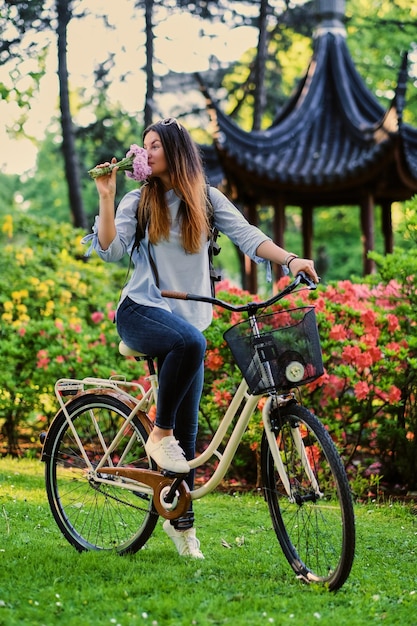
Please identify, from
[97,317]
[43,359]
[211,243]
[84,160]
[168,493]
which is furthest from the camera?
[84,160]

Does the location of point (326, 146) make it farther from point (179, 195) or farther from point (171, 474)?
point (171, 474)

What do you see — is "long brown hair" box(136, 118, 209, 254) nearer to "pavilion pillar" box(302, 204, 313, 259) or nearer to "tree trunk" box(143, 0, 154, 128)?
"pavilion pillar" box(302, 204, 313, 259)

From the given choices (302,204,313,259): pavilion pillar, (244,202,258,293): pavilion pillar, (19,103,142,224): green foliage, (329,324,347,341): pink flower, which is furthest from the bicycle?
(19,103,142,224): green foliage

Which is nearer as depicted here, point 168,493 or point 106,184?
point 106,184

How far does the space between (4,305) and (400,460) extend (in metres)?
3.76

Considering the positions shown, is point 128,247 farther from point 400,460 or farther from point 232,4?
point 232,4

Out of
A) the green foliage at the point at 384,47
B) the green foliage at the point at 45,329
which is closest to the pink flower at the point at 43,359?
the green foliage at the point at 45,329

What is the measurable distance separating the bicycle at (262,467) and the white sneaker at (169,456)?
6cm

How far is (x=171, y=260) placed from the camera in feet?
12.0

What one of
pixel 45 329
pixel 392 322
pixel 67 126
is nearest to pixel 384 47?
pixel 67 126

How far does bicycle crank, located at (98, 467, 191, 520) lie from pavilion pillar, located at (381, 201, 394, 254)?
29.6ft

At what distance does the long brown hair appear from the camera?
3.61 m

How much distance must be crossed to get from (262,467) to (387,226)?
9.56m

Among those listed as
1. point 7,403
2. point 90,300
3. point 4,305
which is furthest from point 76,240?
point 7,403
